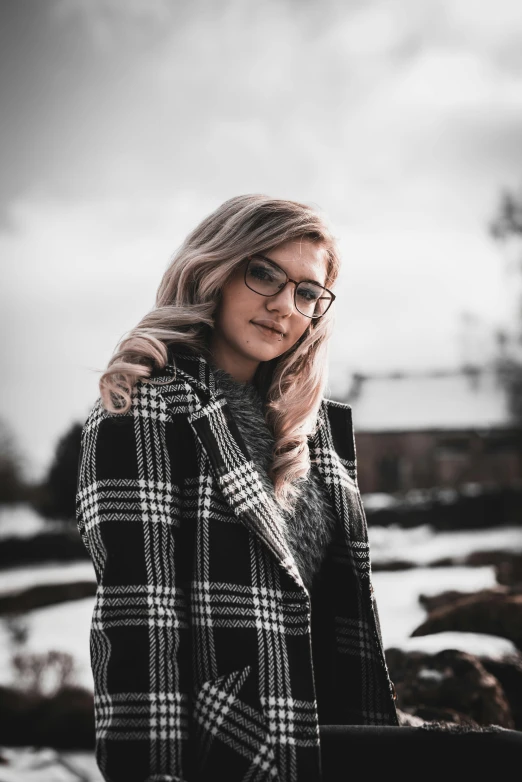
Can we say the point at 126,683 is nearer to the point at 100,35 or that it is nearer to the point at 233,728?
the point at 233,728

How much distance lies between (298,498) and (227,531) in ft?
1.31

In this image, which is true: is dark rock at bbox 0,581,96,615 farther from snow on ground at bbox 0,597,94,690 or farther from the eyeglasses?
the eyeglasses

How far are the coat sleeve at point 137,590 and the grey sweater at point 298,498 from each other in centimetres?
32

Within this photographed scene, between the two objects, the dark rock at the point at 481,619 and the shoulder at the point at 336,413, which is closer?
the shoulder at the point at 336,413

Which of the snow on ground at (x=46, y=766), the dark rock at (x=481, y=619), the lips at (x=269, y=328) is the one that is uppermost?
the lips at (x=269, y=328)

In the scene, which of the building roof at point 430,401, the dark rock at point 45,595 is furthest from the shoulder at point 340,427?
the building roof at point 430,401

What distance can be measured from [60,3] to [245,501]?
10.5m

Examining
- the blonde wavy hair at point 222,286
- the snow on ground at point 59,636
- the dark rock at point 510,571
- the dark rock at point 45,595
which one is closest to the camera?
the blonde wavy hair at point 222,286

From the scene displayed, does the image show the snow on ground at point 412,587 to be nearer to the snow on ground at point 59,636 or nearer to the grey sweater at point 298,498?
the snow on ground at point 59,636

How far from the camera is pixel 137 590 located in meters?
1.44

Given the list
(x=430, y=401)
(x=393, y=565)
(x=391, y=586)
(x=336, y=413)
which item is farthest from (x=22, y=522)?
(x=430, y=401)

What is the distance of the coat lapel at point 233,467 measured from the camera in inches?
62.4

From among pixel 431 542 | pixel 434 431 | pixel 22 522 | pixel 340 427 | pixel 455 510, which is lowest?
pixel 340 427

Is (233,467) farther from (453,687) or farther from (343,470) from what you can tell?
(453,687)
